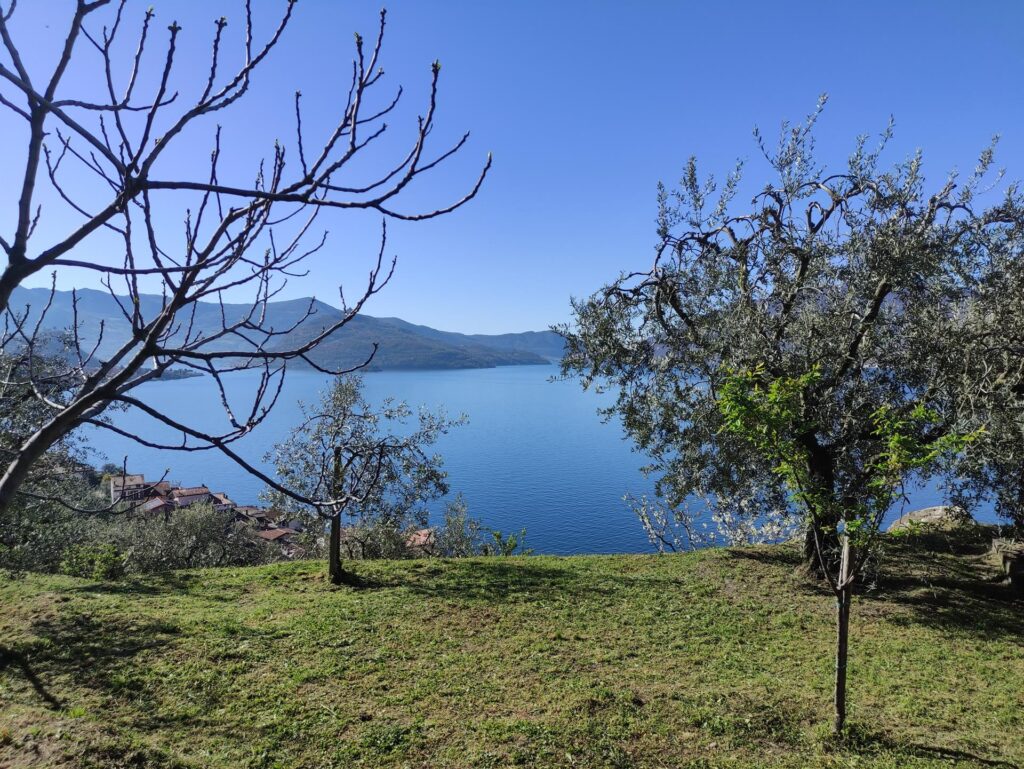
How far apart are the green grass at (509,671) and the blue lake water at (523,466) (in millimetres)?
6665

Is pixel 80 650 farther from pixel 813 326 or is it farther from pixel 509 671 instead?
pixel 813 326

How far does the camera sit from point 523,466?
64.9m

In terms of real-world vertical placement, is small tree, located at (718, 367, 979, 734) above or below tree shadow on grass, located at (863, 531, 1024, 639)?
above

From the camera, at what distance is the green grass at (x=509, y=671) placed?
5.87m

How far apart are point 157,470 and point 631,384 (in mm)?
69838

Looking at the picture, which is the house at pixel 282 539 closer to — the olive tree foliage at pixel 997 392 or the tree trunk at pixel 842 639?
the tree trunk at pixel 842 639

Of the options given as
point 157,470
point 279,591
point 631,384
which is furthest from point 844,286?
point 157,470

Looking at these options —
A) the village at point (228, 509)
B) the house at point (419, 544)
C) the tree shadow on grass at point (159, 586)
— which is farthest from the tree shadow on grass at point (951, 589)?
the village at point (228, 509)

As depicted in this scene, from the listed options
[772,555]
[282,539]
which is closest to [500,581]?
[772,555]

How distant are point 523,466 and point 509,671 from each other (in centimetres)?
5708

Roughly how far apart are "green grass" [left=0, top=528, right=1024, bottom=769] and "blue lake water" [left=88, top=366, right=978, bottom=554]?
6.66 metres

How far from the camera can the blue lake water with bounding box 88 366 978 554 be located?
42.6 meters

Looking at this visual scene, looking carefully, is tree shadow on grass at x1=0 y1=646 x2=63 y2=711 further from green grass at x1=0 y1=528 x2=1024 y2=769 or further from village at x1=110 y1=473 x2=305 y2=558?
village at x1=110 y1=473 x2=305 y2=558

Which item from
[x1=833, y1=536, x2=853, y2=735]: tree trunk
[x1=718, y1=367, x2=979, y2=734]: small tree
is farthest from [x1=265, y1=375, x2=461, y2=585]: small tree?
[x1=833, y1=536, x2=853, y2=735]: tree trunk
